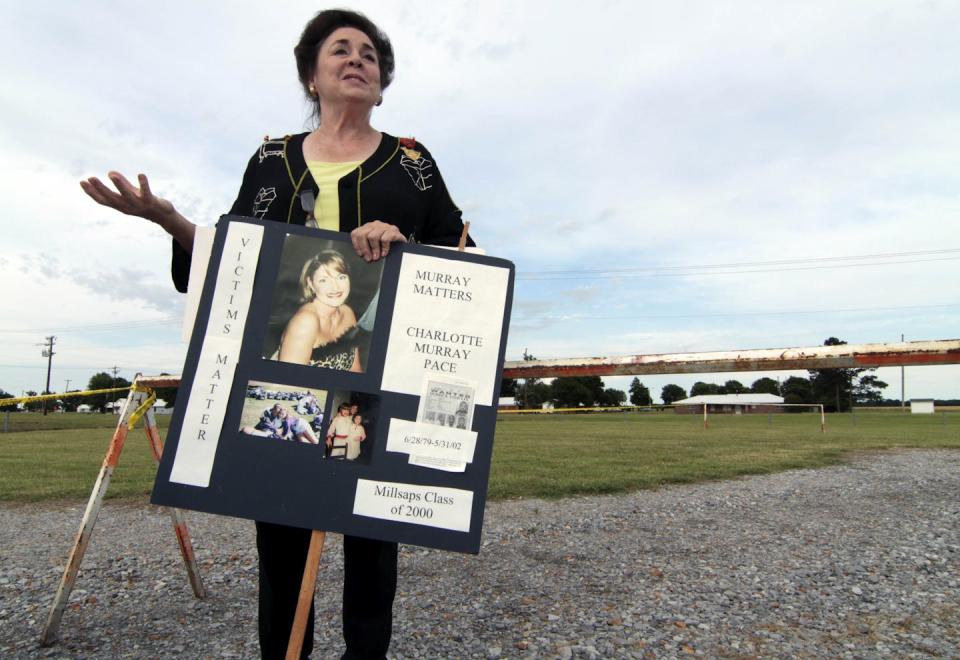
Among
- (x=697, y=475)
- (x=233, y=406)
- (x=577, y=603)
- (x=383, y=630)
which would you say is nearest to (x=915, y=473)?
(x=697, y=475)

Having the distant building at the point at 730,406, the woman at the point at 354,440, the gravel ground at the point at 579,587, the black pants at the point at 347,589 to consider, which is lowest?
the gravel ground at the point at 579,587

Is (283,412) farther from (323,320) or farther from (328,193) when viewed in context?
(328,193)

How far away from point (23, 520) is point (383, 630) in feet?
19.1

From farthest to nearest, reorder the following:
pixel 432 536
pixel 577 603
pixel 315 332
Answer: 1. pixel 577 603
2. pixel 315 332
3. pixel 432 536

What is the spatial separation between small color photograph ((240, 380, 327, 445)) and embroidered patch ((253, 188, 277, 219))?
0.66 metres

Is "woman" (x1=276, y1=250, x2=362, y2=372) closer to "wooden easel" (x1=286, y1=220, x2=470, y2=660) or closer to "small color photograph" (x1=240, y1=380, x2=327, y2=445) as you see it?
"small color photograph" (x1=240, y1=380, x2=327, y2=445)

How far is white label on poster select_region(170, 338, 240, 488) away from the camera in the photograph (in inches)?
70.4

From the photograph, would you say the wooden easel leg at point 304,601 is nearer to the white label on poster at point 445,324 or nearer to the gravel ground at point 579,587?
the white label on poster at point 445,324

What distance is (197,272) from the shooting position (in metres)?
1.91

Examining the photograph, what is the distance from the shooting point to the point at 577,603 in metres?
3.31

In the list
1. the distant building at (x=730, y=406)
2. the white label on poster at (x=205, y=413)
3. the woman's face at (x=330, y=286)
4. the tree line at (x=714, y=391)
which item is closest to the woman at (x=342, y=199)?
the woman's face at (x=330, y=286)

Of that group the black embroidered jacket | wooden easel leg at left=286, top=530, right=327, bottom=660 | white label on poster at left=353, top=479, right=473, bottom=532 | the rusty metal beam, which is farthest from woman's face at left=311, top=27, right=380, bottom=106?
the rusty metal beam

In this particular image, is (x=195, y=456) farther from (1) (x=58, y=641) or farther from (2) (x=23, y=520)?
(2) (x=23, y=520)

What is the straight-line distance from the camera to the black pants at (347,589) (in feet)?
6.42
